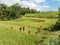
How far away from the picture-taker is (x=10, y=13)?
207 ft

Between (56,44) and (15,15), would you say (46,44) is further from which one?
(15,15)

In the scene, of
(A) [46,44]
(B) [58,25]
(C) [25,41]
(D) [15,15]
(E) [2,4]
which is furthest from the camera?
(E) [2,4]

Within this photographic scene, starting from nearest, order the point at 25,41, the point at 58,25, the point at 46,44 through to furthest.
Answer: the point at 46,44
the point at 25,41
the point at 58,25

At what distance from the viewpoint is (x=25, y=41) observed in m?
17.3

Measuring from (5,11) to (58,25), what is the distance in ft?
127

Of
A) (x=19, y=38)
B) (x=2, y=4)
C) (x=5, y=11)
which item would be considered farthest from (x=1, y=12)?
(x=19, y=38)

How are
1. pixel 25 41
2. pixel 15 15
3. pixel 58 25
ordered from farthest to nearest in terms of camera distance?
1. pixel 15 15
2. pixel 58 25
3. pixel 25 41

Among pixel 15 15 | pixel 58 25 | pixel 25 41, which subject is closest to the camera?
pixel 25 41

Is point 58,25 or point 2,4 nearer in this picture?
point 58,25

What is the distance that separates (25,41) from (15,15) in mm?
45740

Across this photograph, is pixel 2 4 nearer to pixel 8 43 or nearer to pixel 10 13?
pixel 10 13

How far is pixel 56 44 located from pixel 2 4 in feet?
192

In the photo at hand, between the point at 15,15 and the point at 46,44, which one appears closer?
the point at 46,44

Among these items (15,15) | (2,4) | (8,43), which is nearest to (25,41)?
(8,43)
